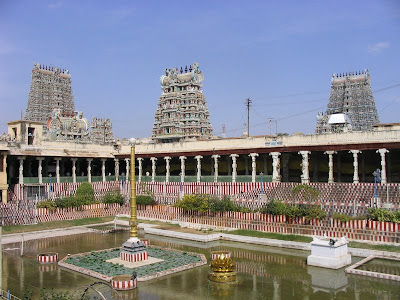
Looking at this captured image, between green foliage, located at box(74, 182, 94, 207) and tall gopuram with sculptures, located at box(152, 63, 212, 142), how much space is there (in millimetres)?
29912

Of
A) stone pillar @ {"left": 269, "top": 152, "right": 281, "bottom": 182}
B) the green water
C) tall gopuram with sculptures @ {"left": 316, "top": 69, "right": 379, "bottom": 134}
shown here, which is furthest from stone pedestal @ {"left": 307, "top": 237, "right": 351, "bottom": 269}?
tall gopuram with sculptures @ {"left": 316, "top": 69, "right": 379, "bottom": 134}

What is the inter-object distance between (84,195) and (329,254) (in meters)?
26.7

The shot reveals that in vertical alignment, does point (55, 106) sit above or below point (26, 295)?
above

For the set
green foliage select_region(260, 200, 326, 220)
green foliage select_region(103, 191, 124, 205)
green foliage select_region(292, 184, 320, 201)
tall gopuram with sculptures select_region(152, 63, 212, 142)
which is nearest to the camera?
green foliage select_region(260, 200, 326, 220)

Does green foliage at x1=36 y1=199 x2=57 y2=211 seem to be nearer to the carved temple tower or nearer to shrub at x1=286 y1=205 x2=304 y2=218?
shrub at x1=286 y1=205 x2=304 y2=218

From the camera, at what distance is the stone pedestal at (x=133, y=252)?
23.4 meters

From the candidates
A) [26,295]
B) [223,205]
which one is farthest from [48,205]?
[26,295]

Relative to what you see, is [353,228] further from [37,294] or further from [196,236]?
[37,294]

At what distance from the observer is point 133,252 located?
23.4m

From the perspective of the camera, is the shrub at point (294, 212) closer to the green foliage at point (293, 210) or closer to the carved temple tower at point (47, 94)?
the green foliage at point (293, 210)

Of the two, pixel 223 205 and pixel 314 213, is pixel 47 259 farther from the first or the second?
pixel 314 213

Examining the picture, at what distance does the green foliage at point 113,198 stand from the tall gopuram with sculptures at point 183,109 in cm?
3055

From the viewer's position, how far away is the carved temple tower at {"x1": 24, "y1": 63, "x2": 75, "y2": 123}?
8906cm

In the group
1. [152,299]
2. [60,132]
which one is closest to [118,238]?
[152,299]
